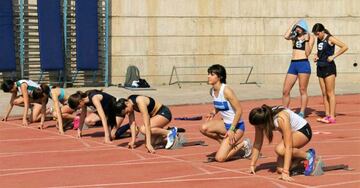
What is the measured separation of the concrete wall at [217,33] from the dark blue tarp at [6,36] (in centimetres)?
373

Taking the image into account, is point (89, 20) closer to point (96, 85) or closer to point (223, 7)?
point (96, 85)

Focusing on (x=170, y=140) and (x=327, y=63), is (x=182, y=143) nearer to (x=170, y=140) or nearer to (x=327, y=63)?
(x=170, y=140)

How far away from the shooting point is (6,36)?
22250 mm

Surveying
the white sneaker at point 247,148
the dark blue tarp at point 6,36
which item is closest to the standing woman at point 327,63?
the white sneaker at point 247,148

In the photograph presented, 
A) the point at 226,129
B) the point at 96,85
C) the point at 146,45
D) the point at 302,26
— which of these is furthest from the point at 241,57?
the point at 226,129

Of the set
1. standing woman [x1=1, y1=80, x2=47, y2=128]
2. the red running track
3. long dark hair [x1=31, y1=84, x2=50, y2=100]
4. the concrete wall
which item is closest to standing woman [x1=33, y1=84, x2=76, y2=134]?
long dark hair [x1=31, y1=84, x2=50, y2=100]

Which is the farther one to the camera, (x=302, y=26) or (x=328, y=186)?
(x=302, y=26)

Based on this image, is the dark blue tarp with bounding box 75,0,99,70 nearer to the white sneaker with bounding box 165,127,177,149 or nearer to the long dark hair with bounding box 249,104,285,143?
the white sneaker with bounding box 165,127,177,149

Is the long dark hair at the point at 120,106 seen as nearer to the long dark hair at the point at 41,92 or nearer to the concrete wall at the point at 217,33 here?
the long dark hair at the point at 41,92

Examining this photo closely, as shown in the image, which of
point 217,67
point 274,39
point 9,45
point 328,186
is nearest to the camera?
point 328,186

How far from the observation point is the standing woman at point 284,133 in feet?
27.1

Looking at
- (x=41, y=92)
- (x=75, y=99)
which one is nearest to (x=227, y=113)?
(x=75, y=99)

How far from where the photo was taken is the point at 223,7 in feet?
84.2

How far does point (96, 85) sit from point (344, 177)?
16682mm
